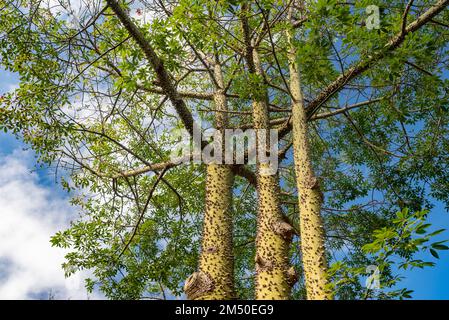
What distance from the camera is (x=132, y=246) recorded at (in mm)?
7289

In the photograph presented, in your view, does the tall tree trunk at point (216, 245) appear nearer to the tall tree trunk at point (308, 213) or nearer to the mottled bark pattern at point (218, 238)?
the mottled bark pattern at point (218, 238)

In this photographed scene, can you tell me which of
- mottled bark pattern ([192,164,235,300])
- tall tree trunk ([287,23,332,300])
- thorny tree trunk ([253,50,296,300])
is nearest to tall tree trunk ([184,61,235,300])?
mottled bark pattern ([192,164,235,300])

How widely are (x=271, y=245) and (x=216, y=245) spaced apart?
687 millimetres

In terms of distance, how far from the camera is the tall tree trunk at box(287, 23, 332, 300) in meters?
4.00

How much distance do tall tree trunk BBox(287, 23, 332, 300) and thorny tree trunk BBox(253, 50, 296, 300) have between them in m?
0.21

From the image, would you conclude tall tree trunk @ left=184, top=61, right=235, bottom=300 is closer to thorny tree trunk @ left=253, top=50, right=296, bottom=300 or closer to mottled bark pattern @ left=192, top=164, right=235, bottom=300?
mottled bark pattern @ left=192, top=164, right=235, bottom=300

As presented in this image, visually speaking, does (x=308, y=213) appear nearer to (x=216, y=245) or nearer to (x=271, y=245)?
(x=271, y=245)

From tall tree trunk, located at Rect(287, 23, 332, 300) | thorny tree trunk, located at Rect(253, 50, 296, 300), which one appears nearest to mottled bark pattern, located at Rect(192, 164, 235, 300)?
thorny tree trunk, located at Rect(253, 50, 296, 300)


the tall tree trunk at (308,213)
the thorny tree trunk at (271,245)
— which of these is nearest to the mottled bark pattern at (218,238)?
the thorny tree trunk at (271,245)

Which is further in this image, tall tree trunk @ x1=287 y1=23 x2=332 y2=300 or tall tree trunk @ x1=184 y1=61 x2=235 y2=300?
tall tree trunk @ x1=184 y1=61 x2=235 y2=300

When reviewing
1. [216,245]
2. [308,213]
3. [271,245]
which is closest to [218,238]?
[216,245]

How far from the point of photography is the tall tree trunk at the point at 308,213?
4.00 metres

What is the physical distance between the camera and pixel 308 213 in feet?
15.3
